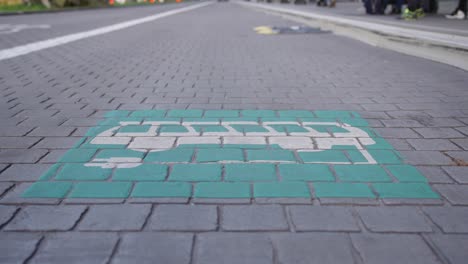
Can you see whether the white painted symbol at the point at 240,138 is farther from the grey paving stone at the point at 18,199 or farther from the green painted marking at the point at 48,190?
the grey paving stone at the point at 18,199

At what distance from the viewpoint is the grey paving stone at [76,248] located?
191 centimetres

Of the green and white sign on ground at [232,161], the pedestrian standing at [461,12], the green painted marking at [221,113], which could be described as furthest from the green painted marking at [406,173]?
the pedestrian standing at [461,12]

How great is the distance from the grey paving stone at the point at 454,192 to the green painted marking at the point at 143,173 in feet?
5.92

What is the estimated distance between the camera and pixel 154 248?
6.51ft

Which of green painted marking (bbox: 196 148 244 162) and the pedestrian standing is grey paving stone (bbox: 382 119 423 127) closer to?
green painted marking (bbox: 196 148 244 162)

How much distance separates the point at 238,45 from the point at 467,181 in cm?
757

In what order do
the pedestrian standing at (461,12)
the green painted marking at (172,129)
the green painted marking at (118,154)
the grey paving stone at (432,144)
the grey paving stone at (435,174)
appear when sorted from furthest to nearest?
the pedestrian standing at (461,12) < the green painted marking at (172,129) < the grey paving stone at (432,144) < the green painted marking at (118,154) < the grey paving stone at (435,174)

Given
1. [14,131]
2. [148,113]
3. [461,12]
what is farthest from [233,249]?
[461,12]

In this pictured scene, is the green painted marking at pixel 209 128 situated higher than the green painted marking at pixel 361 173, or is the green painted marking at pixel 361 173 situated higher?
the green painted marking at pixel 209 128

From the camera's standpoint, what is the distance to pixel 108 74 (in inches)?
247

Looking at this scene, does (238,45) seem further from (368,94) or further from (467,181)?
(467,181)

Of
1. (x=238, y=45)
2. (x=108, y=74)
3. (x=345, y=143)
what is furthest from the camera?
(x=238, y=45)

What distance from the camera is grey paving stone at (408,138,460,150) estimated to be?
10.7ft

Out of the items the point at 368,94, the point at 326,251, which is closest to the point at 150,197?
the point at 326,251
